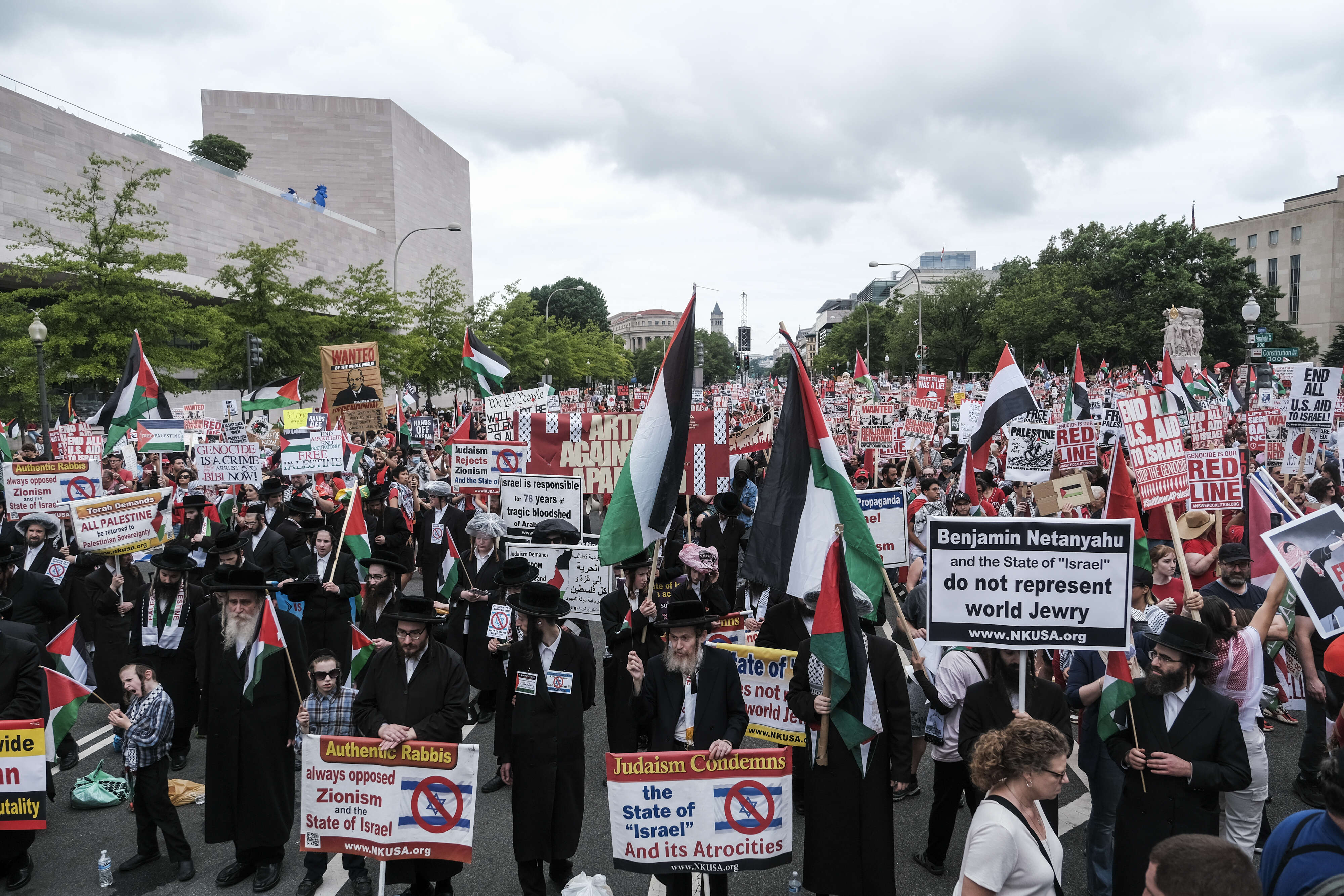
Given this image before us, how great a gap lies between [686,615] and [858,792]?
1349 millimetres

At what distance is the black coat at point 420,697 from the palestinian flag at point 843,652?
2.17 m

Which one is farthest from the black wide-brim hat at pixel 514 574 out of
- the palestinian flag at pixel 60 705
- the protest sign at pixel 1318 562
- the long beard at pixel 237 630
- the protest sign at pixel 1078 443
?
the protest sign at pixel 1078 443

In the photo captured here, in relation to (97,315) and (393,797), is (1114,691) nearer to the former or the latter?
(393,797)

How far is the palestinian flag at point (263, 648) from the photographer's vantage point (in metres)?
5.76

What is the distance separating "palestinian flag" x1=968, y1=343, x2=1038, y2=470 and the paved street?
3.70m

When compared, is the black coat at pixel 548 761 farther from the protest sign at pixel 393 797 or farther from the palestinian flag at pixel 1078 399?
the palestinian flag at pixel 1078 399

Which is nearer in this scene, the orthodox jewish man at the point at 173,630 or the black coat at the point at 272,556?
the orthodox jewish man at the point at 173,630

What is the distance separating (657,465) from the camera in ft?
→ 20.4

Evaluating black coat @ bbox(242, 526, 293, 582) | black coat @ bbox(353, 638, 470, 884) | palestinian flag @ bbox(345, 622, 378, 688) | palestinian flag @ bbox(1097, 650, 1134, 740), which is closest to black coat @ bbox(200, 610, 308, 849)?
palestinian flag @ bbox(345, 622, 378, 688)

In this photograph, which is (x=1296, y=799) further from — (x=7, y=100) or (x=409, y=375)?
(x=7, y=100)

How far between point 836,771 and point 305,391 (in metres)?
34.8

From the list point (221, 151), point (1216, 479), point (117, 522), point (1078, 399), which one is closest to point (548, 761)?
point (117, 522)

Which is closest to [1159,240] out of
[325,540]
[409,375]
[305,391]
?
[409,375]

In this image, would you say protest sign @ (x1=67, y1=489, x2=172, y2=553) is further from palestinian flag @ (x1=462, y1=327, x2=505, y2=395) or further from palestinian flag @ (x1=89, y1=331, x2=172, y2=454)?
palestinian flag @ (x1=462, y1=327, x2=505, y2=395)
